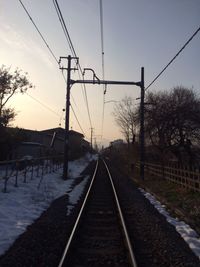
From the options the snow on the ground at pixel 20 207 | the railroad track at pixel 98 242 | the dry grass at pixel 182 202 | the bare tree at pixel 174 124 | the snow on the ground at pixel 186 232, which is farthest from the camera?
the bare tree at pixel 174 124

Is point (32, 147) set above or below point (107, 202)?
above

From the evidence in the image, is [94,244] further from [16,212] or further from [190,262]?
[16,212]

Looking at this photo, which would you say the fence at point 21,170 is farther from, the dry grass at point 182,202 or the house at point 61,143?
the house at point 61,143

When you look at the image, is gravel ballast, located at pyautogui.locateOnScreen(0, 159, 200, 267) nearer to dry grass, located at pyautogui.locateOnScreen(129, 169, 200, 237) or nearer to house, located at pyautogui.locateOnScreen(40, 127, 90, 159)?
dry grass, located at pyautogui.locateOnScreen(129, 169, 200, 237)

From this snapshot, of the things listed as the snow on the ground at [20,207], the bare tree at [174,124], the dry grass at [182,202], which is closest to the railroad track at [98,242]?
the snow on the ground at [20,207]

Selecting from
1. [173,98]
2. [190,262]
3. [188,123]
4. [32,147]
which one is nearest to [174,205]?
[190,262]

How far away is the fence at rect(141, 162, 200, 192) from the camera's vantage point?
606 inches

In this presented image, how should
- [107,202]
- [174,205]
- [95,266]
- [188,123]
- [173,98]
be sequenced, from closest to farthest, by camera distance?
[95,266]
[174,205]
[107,202]
[188,123]
[173,98]

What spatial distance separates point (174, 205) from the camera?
44.2 ft

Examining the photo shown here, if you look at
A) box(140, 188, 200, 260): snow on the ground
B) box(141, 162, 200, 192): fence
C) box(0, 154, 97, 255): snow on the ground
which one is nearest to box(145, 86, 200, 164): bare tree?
box(141, 162, 200, 192): fence

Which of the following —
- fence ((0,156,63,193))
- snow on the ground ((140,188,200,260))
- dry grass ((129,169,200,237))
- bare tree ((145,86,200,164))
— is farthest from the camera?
bare tree ((145,86,200,164))

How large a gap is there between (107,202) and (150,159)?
21.8 meters

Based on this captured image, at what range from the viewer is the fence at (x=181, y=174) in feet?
50.5

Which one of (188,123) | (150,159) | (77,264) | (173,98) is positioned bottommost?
(77,264)
